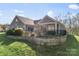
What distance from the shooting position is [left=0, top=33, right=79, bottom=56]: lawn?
1799mm

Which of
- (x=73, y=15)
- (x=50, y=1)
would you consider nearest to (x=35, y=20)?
(x=50, y=1)

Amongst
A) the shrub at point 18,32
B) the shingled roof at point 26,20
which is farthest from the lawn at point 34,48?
the shingled roof at point 26,20

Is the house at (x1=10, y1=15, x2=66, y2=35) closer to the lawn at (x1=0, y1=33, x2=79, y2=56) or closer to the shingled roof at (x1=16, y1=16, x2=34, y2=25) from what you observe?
the shingled roof at (x1=16, y1=16, x2=34, y2=25)

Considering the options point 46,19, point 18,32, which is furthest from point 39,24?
point 18,32

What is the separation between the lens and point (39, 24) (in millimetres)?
1822

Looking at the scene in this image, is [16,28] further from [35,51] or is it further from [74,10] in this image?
[74,10]

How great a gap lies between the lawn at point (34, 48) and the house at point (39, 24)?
0.12 meters

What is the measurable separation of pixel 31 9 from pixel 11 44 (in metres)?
0.37

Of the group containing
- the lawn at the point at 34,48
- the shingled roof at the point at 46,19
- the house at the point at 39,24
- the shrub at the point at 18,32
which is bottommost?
the lawn at the point at 34,48

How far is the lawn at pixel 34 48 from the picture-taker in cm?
180

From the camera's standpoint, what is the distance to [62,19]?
1.82 metres

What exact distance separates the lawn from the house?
12 centimetres

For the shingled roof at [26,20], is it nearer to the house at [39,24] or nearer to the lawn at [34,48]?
the house at [39,24]

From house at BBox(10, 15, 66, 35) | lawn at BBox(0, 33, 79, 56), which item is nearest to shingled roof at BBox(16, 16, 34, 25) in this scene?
house at BBox(10, 15, 66, 35)
